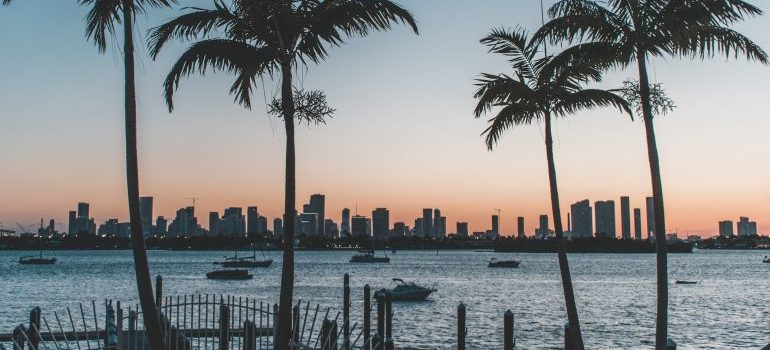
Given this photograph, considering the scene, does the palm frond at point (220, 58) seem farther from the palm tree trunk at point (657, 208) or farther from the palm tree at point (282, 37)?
the palm tree trunk at point (657, 208)

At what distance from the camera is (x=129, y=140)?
12766mm

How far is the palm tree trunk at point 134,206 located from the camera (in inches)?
485

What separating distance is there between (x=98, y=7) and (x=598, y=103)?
386 inches

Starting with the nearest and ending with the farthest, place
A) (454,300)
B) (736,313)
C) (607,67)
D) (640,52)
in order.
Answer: (640,52) < (607,67) < (736,313) < (454,300)

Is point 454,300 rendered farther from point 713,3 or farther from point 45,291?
point 713,3

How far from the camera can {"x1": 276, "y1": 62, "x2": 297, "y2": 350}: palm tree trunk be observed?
12086mm

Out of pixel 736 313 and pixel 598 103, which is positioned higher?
pixel 598 103

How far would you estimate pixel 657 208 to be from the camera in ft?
45.4

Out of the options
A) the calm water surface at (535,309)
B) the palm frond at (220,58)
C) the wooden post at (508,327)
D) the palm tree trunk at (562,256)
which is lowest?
the calm water surface at (535,309)

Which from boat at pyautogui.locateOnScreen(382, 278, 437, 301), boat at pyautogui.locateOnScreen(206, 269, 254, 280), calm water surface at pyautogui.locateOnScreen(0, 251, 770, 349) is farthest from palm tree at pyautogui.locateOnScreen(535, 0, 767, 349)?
boat at pyautogui.locateOnScreen(206, 269, 254, 280)

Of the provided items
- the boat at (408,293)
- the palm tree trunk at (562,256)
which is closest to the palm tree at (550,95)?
the palm tree trunk at (562,256)

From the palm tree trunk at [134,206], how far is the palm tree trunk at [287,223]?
197 centimetres

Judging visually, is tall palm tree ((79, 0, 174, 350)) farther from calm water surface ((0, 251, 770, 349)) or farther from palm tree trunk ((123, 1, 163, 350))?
calm water surface ((0, 251, 770, 349))

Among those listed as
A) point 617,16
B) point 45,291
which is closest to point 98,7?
point 617,16
